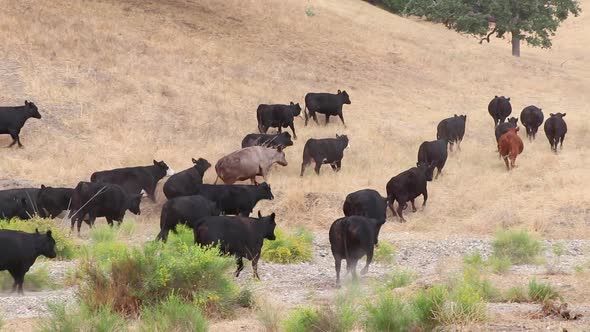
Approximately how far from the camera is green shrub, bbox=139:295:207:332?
31.4ft

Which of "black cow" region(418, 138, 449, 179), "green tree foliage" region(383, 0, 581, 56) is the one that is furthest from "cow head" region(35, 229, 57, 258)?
"green tree foliage" region(383, 0, 581, 56)

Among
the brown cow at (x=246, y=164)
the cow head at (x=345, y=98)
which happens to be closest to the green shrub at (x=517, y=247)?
the brown cow at (x=246, y=164)

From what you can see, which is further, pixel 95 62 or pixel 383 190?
pixel 95 62

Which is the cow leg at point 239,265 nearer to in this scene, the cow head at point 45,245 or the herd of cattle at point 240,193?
the herd of cattle at point 240,193

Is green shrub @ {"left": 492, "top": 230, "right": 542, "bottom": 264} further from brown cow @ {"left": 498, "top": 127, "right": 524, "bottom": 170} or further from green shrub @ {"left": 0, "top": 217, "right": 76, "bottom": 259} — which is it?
brown cow @ {"left": 498, "top": 127, "right": 524, "bottom": 170}

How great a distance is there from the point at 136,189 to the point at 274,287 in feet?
29.3

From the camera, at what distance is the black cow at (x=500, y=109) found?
30797 mm

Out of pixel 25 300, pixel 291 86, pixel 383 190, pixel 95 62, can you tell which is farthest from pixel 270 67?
pixel 25 300

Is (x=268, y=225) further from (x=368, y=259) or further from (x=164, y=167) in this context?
(x=164, y=167)

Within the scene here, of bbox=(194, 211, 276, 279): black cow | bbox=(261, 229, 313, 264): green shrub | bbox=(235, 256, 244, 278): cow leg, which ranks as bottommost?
bbox=(261, 229, 313, 264): green shrub

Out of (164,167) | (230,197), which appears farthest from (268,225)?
(164,167)

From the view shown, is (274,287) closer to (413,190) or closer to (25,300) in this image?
(25,300)

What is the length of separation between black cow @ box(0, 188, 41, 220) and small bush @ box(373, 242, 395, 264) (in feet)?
22.4

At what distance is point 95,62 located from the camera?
31500 millimetres
